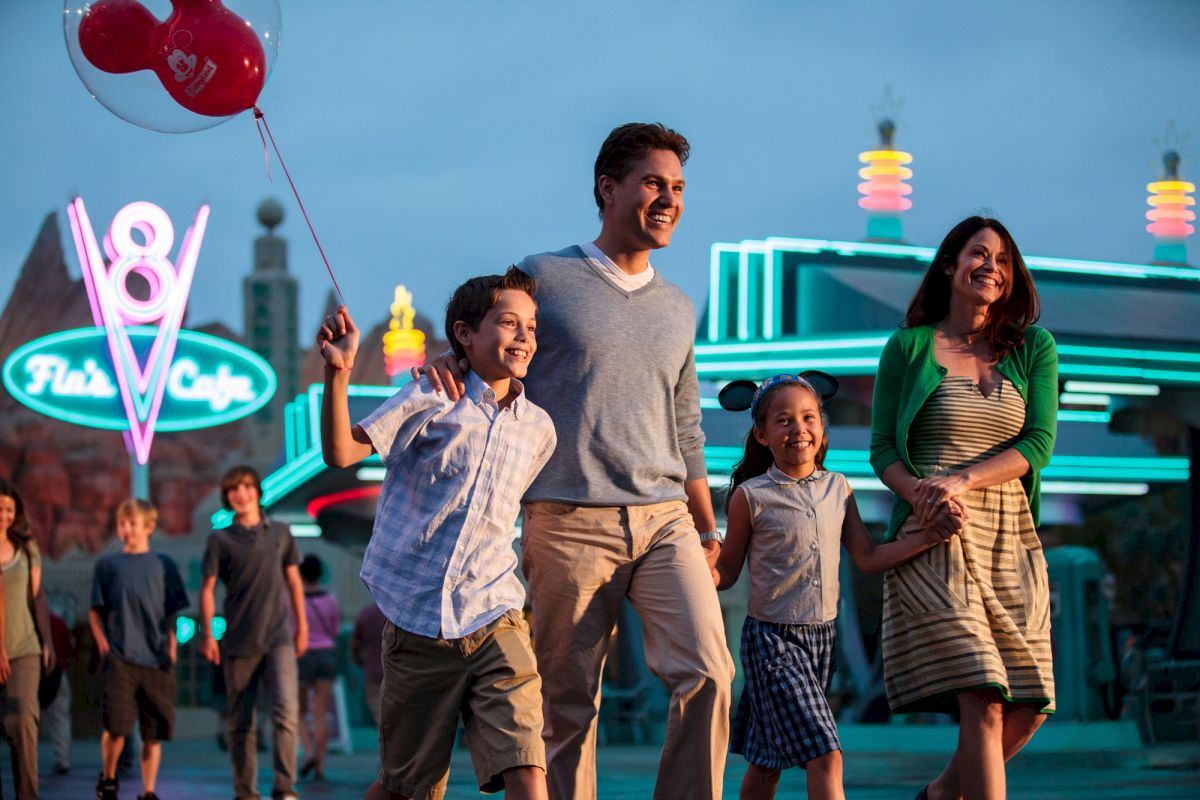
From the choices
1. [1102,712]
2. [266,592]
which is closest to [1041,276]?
[1102,712]

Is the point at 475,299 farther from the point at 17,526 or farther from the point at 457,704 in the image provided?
the point at 17,526

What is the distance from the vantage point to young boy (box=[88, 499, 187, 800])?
27.5 feet

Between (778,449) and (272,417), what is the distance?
68.3m

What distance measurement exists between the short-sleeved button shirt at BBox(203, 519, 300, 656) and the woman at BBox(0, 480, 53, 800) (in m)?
A: 0.83

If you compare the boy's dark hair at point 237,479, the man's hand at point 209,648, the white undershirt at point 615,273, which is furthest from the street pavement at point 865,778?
the white undershirt at point 615,273

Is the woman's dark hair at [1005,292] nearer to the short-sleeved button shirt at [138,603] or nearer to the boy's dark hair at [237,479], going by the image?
the boy's dark hair at [237,479]

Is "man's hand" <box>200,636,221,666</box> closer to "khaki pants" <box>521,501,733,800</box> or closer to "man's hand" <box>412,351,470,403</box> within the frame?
"khaki pants" <box>521,501,733,800</box>

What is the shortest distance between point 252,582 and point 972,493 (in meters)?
4.24

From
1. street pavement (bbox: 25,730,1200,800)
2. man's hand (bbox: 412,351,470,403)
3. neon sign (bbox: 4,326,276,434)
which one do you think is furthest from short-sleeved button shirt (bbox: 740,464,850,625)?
neon sign (bbox: 4,326,276,434)

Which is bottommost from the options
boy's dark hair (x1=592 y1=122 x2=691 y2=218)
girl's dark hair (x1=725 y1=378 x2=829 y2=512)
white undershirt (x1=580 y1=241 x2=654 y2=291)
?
girl's dark hair (x1=725 y1=378 x2=829 y2=512)

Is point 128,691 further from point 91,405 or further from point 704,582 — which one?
point 91,405

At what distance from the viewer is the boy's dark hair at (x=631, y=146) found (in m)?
4.73

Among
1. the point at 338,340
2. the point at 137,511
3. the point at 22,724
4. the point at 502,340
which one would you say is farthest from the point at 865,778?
the point at 338,340

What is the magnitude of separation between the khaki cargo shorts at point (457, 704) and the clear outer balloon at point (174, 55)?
1.90m
